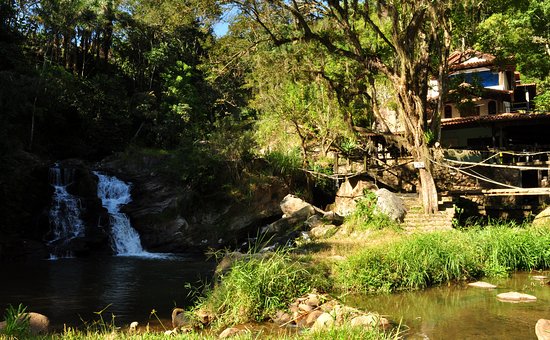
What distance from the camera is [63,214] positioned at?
76.9 ft

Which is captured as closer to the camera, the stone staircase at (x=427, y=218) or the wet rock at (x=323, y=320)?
the wet rock at (x=323, y=320)

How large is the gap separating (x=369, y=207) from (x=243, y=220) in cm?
671

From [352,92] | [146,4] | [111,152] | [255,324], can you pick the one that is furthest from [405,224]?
[146,4]

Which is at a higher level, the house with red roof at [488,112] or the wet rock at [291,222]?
the house with red roof at [488,112]

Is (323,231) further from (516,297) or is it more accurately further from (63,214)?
(63,214)

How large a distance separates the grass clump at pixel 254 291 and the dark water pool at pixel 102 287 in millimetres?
1296

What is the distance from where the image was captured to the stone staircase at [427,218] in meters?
19.3

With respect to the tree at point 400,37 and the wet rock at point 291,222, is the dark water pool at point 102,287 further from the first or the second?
the tree at point 400,37

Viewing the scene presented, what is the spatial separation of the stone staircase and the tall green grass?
182 inches

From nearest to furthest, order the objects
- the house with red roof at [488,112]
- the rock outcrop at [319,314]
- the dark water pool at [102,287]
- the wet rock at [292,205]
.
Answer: the rock outcrop at [319,314]
the dark water pool at [102,287]
the wet rock at [292,205]
the house with red roof at [488,112]

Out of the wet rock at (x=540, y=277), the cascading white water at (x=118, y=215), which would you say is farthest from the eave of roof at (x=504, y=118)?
the cascading white water at (x=118, y=215)

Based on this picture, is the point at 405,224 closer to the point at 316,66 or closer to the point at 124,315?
the point at 316,66

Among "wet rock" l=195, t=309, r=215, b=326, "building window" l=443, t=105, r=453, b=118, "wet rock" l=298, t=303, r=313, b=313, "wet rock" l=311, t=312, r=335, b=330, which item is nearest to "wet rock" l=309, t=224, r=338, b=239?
"wet rock" l=298, t=303, r=313, b=313

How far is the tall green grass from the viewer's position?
1145cm
